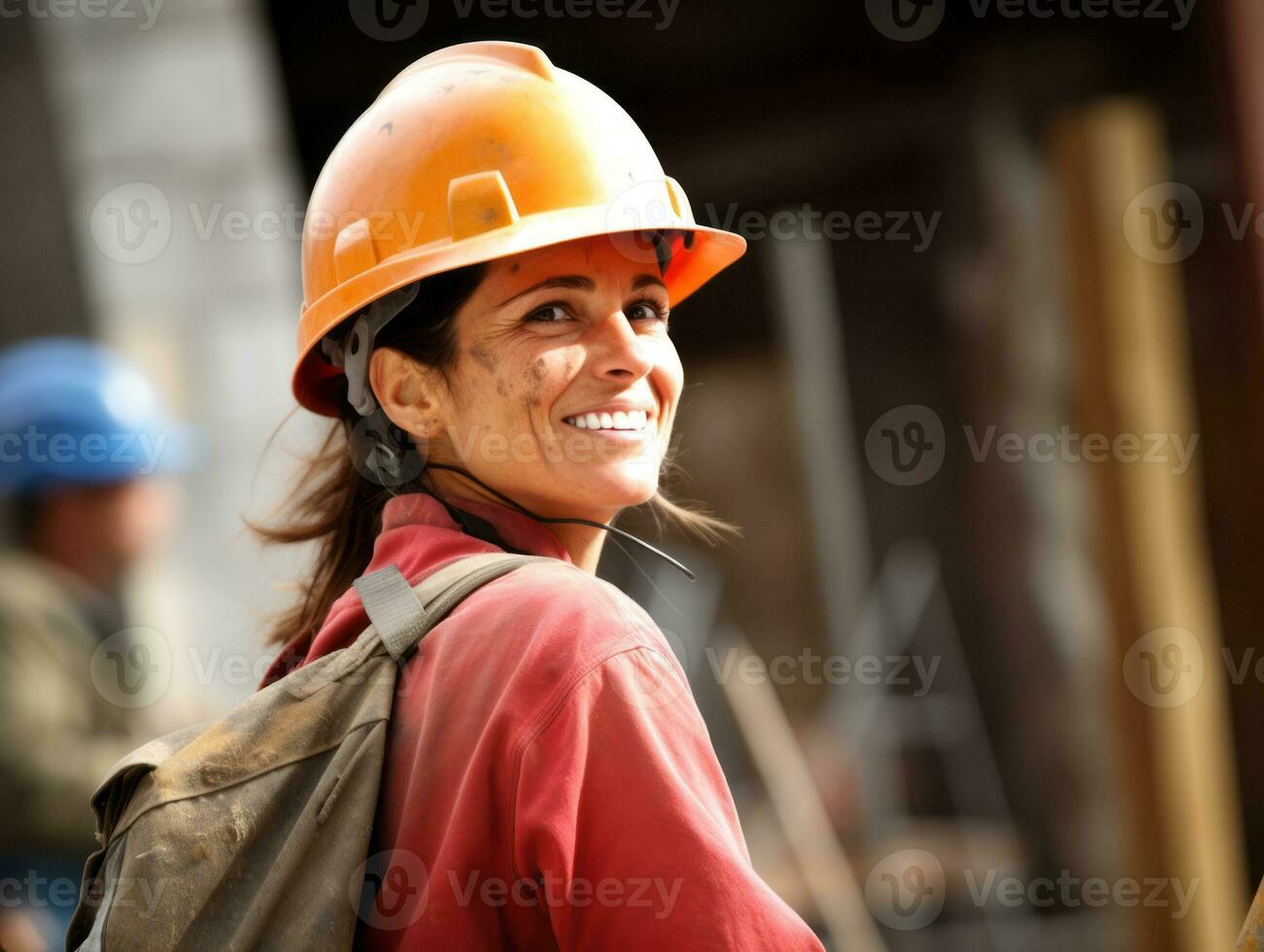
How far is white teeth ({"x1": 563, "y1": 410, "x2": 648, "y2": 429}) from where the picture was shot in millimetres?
2205

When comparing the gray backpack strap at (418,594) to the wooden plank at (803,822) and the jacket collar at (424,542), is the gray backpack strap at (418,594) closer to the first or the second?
the jacket collar at (424,542)

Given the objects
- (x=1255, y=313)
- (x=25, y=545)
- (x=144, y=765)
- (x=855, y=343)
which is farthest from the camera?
(x=855, y=343)

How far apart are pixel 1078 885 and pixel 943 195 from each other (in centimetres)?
349

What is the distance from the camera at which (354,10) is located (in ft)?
25.1

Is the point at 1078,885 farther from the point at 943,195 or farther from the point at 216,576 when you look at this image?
the point at 216,576

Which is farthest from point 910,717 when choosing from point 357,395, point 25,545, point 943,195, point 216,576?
point 357,395
